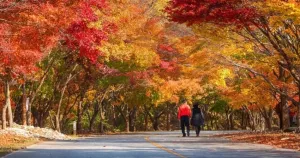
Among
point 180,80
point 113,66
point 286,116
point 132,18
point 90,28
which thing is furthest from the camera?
point 180,80

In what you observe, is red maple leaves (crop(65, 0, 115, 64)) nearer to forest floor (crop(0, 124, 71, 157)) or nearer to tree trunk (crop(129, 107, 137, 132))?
forest floor (crop(0, 124, 71, 157))

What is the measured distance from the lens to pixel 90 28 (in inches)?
966

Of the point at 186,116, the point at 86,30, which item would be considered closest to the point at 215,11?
the point at 86,30

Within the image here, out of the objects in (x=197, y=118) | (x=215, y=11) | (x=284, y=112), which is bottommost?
(x=197, y=118)

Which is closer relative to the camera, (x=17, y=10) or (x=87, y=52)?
(x=17, y=10)

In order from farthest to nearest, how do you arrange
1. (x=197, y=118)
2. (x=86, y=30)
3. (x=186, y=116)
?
(x=197, y=118) < (x=186, y=116) < (x=86, y=30)

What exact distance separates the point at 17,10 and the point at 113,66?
25367mm

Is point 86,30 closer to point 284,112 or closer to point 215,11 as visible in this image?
point 215,11

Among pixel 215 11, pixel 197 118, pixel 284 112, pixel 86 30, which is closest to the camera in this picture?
pixel 215 11

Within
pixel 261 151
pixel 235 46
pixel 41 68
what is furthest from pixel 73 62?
pixel 261 151

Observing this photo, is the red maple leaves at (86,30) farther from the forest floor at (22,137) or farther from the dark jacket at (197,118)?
the dark jacket at (197,118)

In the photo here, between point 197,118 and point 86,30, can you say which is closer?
point 86,30

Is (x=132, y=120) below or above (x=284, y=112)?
above

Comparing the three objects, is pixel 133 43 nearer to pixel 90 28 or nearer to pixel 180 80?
pixel 180 80
